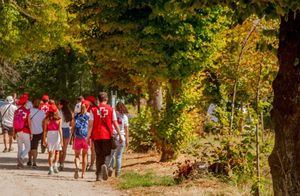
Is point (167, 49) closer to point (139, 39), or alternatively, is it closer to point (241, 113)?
point (139, 39)

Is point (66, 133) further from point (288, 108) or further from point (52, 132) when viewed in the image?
point (288, 108)

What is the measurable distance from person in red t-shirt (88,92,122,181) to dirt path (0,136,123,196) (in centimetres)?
34

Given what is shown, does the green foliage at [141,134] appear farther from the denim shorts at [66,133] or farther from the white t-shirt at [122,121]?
the white t-shirt at [122,121]

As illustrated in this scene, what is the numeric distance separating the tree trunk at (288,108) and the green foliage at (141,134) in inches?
538

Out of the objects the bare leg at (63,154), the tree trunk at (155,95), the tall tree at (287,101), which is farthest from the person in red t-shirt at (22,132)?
the tall tree at (287,101)

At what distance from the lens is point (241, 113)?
12844 mm

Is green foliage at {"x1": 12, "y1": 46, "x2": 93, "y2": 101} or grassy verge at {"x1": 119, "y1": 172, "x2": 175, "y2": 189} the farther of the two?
green foliage at {"x1": 12, "y1": 46, "x2": 93, "y2": 101}

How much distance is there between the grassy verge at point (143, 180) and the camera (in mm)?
→ 13435

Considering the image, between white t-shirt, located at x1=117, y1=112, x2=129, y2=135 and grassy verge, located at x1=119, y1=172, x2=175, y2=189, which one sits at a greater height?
white t-shirt, located at x1=117, y1=112, x2=129, y2=135

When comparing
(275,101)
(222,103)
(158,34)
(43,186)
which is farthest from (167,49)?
(275,101)

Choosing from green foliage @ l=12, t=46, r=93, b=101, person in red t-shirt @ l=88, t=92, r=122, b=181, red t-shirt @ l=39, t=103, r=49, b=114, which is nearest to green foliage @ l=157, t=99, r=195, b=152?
red t-shirt @ l=39, t=103, r=49, b=114

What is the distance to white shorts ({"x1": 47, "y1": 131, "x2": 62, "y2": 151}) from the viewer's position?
1588cm

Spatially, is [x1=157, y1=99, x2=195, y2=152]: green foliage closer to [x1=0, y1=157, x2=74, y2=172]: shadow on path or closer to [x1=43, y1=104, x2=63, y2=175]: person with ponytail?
[x1=0, y1=157, x2=74, y2=172]: shadow on path

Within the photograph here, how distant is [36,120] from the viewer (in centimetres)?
1775
